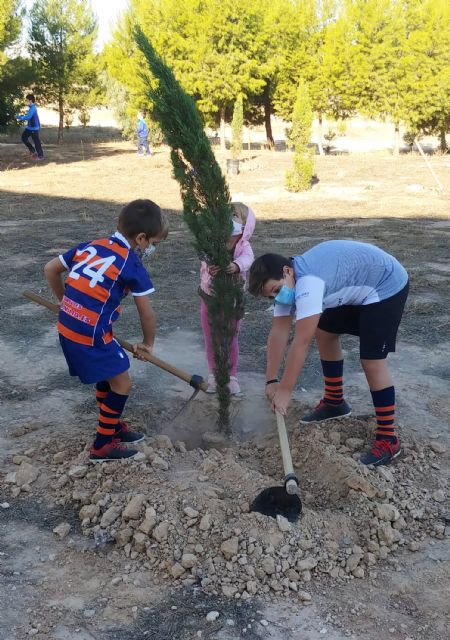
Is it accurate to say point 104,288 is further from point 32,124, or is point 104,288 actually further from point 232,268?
point 32,124

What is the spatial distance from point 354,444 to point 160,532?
138cm

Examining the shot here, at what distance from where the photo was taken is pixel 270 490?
3143 mm

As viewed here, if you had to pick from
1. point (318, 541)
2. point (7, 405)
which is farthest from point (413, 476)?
point (7, 405)

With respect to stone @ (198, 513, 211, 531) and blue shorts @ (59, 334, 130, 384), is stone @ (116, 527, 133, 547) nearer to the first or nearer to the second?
stone @ (198, 513, 211, 531)

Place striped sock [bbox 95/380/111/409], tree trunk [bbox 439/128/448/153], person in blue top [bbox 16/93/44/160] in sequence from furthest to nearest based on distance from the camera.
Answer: tree trunk [bbox 439/128/448/153], person in blue top [bbox 16/93/44/160], striped sock [bbox 95/380/111/409]

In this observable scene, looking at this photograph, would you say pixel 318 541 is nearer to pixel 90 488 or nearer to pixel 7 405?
pixel 90 488

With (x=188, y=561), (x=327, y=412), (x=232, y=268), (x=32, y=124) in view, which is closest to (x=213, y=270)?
(x=232, y=268)

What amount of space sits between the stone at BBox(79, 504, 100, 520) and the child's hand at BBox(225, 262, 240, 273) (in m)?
1.48

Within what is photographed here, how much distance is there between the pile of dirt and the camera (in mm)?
2816

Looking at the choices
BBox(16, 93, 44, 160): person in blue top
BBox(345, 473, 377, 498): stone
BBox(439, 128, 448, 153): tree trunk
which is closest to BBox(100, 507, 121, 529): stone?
BBox(345, 473, 377, 498): stone

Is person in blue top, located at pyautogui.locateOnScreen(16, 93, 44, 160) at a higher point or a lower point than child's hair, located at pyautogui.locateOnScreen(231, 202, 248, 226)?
higher

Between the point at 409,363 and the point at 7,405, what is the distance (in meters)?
3.05

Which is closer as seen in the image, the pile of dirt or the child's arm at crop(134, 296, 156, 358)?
the pile of dirt

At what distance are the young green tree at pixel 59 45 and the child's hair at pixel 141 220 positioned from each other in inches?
1043
